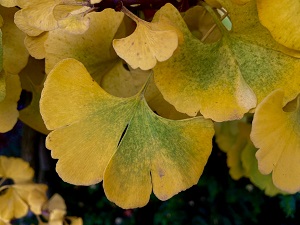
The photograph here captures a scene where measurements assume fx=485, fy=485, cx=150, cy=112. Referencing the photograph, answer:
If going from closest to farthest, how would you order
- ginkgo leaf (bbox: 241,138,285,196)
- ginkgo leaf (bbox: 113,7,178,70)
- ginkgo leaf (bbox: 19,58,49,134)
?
ginkgo leaf (bbox: 113,7,178,70) → ginkgo leaf (bbox: 19,58,49,134) → ginkgo leaf (bbox: 241,138,285,196)

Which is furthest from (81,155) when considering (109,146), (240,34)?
(240,34)

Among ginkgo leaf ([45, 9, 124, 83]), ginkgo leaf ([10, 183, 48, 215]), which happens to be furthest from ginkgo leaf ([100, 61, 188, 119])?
ginkgo leaf ([10, 183, 48, 215])

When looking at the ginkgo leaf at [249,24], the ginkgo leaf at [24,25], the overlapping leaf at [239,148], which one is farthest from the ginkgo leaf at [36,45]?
Answer: the overlapping leaf at [239,148]

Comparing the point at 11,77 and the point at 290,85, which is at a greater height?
the point at 290,85

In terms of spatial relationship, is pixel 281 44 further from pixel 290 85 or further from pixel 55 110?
pixel 55 110

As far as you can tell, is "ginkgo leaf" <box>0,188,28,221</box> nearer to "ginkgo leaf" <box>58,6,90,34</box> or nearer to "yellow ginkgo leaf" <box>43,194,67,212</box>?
"yellow ginkgo leaf" <box>43,194,67,212</box>

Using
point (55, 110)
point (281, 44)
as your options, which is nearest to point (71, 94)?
point (55, 110)

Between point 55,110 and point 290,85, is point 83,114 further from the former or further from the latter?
point 290,85
